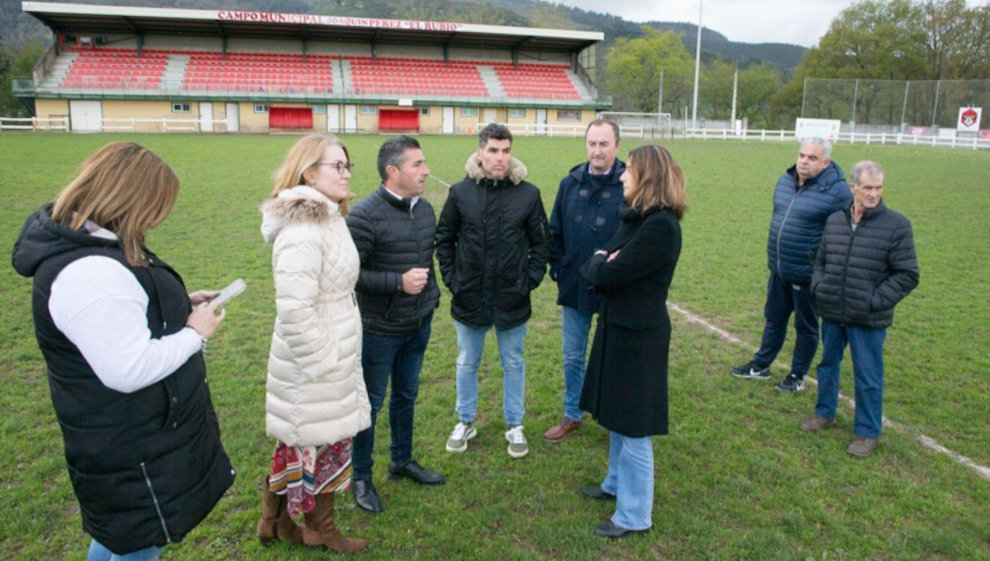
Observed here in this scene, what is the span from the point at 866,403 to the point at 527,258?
2.51 metres

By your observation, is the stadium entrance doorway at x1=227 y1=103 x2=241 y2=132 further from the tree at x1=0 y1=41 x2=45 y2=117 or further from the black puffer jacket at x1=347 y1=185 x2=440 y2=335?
the black puffer jacket at x1=347 y1=185 x2=440 y2=335

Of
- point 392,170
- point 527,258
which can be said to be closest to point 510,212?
point 527,258

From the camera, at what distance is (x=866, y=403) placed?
4500 millimetres

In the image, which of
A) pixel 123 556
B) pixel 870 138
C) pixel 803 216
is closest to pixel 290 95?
pixel 870 138

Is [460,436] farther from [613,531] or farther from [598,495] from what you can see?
[613,531]

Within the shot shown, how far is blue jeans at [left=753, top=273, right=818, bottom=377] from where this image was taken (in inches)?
214

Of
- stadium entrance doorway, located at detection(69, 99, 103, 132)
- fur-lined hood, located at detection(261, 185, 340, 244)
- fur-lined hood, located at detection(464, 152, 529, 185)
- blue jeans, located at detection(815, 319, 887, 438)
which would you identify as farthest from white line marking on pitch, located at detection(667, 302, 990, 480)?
stadium entrance doorway, located at detection(69, 99, 103, 132)

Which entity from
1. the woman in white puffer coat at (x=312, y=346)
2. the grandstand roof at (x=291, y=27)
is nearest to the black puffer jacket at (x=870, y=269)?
the woman in white puffer coat at (x=312, y=346)

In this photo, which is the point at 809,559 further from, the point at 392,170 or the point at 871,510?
the point at 392,170

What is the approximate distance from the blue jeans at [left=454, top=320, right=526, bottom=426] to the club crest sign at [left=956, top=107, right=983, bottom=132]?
42.2 metres

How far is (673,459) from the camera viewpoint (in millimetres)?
4402

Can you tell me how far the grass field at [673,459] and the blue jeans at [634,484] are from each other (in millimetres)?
114

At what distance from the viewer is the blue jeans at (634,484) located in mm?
3465

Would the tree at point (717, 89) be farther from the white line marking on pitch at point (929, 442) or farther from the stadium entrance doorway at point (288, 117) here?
the white line marking on pitch at point (929, 442)
